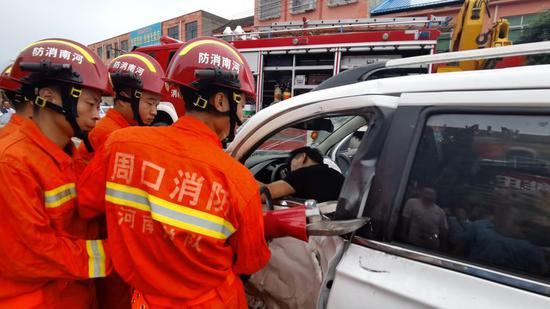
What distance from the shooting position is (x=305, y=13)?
1716 cm

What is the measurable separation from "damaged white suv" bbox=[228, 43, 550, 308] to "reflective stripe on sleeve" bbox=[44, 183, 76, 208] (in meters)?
1.04

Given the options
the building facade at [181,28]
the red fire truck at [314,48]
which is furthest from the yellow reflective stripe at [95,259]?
the building facade at [181,28]

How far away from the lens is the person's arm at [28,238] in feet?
3.77

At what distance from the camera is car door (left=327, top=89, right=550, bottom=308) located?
0.91 meters

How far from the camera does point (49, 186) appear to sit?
126 centimetres

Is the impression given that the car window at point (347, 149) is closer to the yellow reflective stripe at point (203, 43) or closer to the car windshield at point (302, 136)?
the car windshield at point (302, 136)

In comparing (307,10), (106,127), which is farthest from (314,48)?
(307,10)

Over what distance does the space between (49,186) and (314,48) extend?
644cm

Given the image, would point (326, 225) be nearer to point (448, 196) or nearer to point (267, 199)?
point (448, 196)

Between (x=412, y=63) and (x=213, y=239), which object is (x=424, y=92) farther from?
(x=213, y=239)

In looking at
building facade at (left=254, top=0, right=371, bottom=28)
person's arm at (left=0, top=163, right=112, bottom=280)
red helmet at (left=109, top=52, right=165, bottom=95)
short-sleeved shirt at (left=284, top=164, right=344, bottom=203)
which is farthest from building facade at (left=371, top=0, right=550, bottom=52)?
person's arm at (left=0, top=163, right=112, bottom=280)

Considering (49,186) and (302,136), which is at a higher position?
(302,136)

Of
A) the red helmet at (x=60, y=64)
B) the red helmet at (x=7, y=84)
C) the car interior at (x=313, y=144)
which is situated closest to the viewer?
the red helmet at (x=60, y=64)

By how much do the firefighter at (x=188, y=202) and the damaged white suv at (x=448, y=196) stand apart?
36 centimetres
